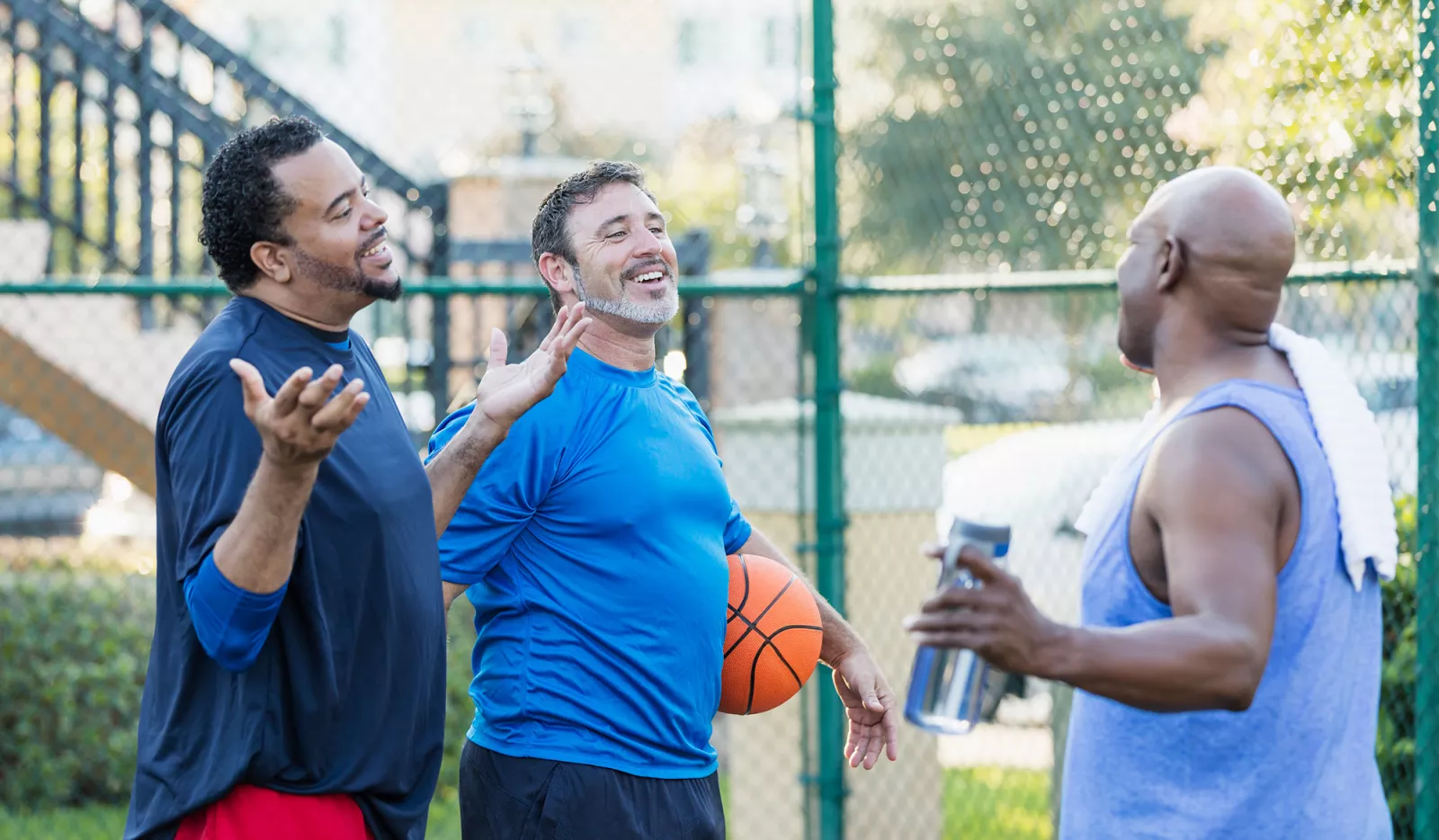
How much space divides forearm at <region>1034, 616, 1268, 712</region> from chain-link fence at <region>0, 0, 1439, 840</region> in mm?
2851

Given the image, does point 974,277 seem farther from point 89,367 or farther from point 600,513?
point 89,367

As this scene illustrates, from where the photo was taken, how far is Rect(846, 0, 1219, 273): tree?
5.38 m

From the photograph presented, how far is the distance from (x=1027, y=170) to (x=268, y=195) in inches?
139

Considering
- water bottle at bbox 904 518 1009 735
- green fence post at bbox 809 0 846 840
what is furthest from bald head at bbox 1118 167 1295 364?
green fence post at bbox 809 0 846 840

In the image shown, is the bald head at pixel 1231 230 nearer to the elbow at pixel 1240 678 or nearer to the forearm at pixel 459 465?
the elbow at pixel 1240 678

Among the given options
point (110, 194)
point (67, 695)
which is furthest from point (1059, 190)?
point (67, 695)

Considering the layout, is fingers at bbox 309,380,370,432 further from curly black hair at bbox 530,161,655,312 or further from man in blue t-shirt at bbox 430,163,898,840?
curly black hair at bbox 530,161,655,312

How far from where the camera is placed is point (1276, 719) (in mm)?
2449

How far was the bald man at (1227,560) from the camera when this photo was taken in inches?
90.6

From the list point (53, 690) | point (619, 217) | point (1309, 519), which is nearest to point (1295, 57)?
point (619, 217)

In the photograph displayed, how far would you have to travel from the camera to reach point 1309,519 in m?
2.39

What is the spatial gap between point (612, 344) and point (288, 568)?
119 centimetres

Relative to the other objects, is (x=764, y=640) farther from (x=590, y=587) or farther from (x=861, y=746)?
(x=590, y=587)

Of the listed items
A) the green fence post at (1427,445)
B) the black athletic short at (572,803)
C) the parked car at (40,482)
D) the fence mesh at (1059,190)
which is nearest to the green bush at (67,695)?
the fence mesh at (1059,190)
